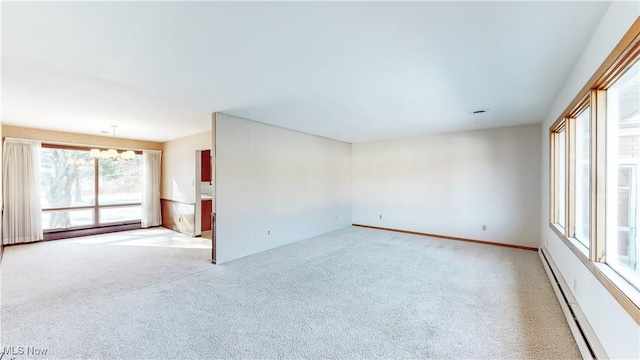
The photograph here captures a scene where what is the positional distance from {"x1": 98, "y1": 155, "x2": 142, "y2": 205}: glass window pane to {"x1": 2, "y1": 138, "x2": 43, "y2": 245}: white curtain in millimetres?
1177

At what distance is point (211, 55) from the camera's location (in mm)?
2289

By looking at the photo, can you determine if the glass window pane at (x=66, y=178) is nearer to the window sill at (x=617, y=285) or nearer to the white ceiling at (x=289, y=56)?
the white ceiling at (x=289, y=56)

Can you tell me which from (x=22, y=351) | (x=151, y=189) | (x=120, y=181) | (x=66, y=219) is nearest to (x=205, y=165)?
(x=151, y=189)

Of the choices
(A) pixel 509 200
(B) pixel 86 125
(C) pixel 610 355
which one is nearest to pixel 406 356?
(C) pixel 610 355

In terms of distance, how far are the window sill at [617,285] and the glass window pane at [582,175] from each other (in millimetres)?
505

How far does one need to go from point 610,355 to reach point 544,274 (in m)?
2.35

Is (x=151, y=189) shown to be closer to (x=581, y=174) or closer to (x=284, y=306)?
(x=284, y=306)

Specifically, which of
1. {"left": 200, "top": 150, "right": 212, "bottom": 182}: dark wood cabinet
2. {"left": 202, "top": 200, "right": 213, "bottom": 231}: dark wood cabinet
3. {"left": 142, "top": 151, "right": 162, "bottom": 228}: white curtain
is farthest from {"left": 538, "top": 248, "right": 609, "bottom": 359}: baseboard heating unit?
{"left": 142, "top": 151, "right": 162, "bottom": 228}: white curtain

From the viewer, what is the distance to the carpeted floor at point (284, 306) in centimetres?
209

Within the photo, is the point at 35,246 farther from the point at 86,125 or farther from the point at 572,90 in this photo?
the point at 572,90

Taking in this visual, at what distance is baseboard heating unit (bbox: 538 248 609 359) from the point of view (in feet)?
6.01

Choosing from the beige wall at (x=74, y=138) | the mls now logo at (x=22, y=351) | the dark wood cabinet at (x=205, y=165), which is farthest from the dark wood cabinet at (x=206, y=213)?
the mls now logo at (x=22, y=351)

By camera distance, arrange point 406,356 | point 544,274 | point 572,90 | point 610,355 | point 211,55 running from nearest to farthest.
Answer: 1. point 610,355
2. point 406,356
3. point 211,55
4. point 572,90
5. point 544,274

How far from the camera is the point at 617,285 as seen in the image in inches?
63.2
